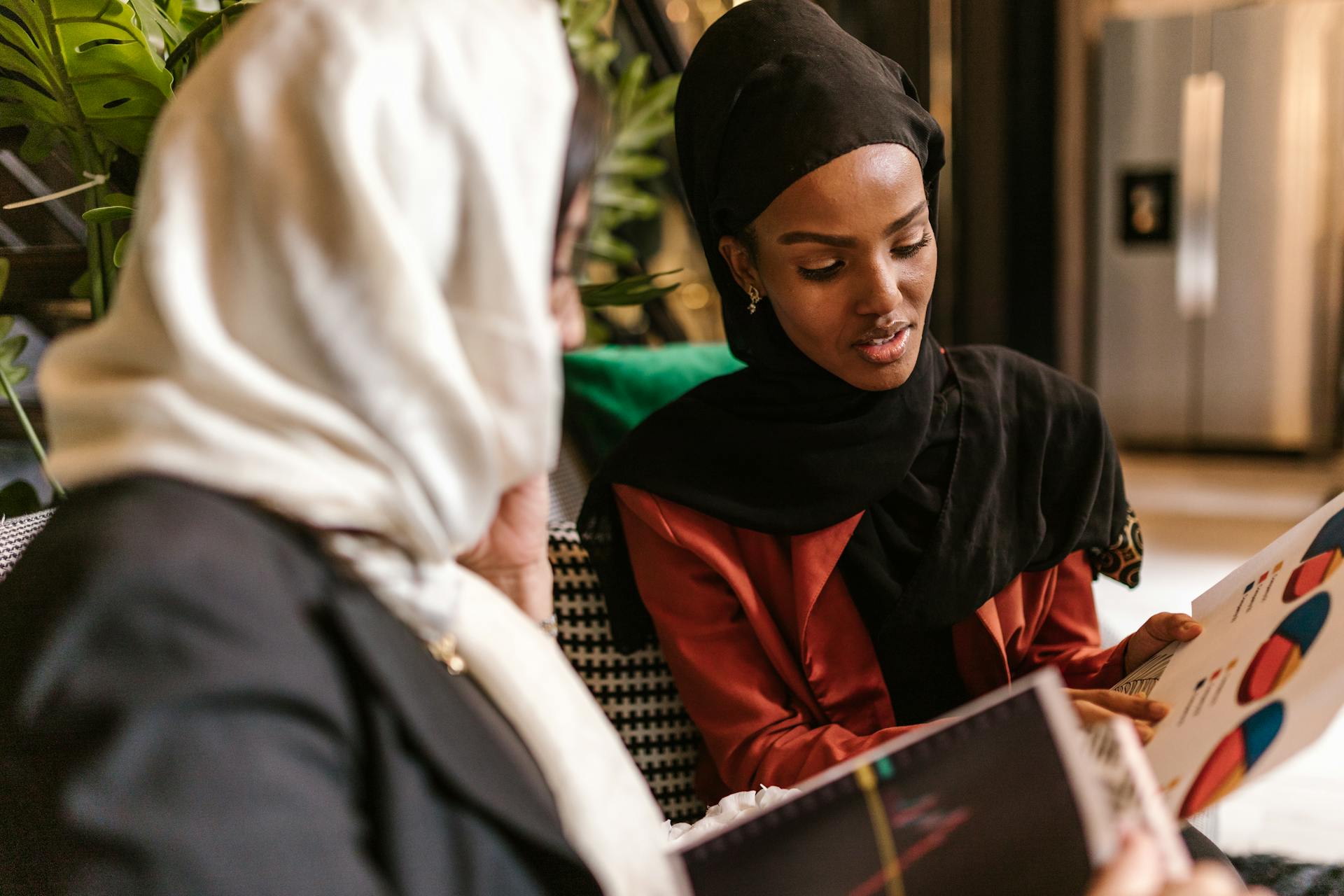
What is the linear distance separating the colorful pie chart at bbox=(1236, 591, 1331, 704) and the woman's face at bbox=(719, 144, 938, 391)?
507mm

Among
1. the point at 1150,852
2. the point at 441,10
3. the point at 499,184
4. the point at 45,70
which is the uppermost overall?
the point at 45,70

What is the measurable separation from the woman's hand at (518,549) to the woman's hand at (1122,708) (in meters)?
0.54

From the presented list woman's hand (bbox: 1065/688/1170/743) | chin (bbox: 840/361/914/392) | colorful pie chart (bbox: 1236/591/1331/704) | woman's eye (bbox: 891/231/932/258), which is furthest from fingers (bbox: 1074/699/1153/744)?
woman's eye (bbox: 891/231/932/258)

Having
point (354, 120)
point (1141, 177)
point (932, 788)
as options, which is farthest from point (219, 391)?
point (1141, 177)

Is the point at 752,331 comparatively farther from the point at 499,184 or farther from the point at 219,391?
the point at 219,391

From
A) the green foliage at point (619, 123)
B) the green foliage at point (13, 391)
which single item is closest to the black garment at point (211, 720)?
the green foliage at point (13, 391)

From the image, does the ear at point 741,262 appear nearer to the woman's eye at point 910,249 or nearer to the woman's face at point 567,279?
the woman's eye at point 910,249

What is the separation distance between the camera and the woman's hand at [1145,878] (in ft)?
1.96

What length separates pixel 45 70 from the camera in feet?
4.15

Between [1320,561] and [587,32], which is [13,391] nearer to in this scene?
[587,32]

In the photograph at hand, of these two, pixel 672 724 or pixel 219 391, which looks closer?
pixel 219 391

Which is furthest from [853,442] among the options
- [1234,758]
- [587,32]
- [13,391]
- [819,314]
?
[587,32]

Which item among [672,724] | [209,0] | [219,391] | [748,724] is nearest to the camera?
[219,391]

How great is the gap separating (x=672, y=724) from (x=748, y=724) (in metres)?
0.20
